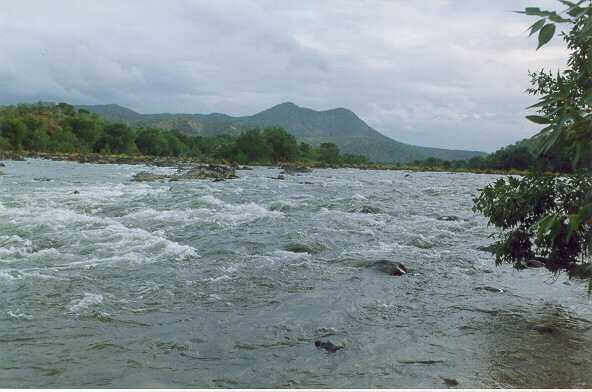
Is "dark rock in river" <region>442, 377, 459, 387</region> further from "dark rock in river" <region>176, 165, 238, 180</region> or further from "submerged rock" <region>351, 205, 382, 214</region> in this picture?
"dark rock in river" <region>176, 165, 238, 180</region>

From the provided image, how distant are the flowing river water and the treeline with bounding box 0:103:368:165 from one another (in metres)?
77.3

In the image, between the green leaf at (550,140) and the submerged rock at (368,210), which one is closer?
the green leaf at (550,140)

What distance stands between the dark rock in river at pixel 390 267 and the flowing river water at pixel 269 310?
0.19 meters

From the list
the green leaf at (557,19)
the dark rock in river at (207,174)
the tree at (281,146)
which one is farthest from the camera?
the tree at (281,146)

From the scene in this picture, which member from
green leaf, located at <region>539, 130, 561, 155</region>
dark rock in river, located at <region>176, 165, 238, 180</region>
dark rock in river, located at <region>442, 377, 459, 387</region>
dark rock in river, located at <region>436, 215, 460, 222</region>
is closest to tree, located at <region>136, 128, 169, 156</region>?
dark rock in river, located at <region>176, 165, 238, 180</region>

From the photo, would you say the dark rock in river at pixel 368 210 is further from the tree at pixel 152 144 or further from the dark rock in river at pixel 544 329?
the tree at pixel 152 144

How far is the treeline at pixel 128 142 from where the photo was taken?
8819 cm

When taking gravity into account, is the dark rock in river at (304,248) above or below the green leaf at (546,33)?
below

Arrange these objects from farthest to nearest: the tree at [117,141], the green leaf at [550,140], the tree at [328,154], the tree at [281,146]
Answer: the tree at [328,154] < the tree at [281,146] < the tree at [117,141] < the green leaf at [550,140]

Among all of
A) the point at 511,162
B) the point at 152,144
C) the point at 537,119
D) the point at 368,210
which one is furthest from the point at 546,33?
the point at 152,144

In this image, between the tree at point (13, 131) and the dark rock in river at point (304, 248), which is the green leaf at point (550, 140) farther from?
the tree at point (13, 131)

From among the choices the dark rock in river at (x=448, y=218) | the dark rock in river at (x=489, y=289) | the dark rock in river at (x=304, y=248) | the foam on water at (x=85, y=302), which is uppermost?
the dark rock in river at (x=448, y=218)

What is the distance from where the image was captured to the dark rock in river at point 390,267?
34.7 feet

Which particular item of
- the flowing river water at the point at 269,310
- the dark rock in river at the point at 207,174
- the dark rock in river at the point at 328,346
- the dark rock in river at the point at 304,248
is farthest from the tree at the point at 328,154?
the dark rock in river at the point at 328,346
